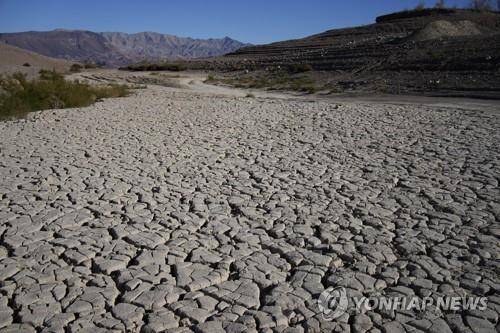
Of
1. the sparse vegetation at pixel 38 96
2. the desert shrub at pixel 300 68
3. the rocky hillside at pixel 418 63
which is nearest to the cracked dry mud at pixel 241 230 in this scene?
the sparse vegetation at pixel 38 96

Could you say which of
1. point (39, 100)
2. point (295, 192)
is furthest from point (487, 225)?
point (39, 100)

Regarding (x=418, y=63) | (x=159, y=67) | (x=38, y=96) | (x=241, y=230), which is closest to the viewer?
(x=241, y=230)

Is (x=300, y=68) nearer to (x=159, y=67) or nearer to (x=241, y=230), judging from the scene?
(x=159, y=67)

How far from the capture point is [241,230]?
13.1 ft

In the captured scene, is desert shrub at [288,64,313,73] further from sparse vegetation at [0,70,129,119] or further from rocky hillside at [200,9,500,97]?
sparse vegetation at [0,70,129,119]

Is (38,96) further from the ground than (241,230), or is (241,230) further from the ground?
(38,96)

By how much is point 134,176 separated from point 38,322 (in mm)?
3074

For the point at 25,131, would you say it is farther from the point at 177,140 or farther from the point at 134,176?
the point at 134,176

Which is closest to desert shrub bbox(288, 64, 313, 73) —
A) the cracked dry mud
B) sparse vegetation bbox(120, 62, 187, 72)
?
sparse vegetation bbox(120, 62, 187, 72)

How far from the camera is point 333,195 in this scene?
4.92m

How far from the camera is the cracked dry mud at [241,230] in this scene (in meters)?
2.77

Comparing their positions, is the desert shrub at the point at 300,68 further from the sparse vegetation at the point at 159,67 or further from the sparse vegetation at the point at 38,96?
the sparse vegetation at the point at 38,96

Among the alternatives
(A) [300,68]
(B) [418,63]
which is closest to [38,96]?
(B) [418,63]

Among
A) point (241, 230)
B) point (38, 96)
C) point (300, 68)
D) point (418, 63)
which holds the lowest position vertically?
point (241, 230)
